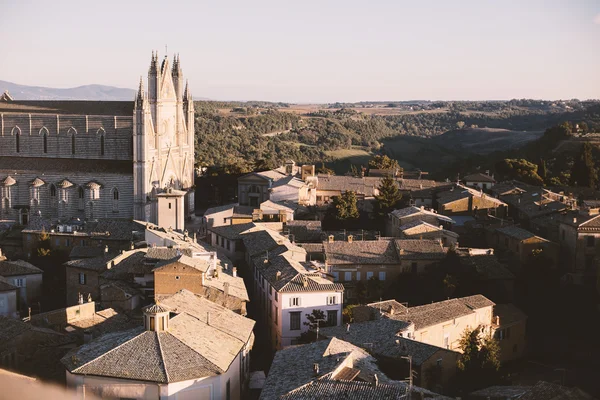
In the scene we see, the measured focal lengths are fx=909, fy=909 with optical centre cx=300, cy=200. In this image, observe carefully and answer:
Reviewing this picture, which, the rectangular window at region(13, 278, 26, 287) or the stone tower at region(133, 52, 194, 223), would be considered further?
the stone tower at region(133, 52, 194, 223)

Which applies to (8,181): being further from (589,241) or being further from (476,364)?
(476,364)

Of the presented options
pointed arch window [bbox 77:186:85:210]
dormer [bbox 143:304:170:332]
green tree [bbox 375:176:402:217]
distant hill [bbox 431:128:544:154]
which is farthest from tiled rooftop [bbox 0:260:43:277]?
distant hill [bbox 431:128:544:154]

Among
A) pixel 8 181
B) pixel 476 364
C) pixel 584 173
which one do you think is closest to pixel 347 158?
pixel 584 173

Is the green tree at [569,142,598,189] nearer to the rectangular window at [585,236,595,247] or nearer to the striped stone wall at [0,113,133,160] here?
the rectangular window at [585,236,595,247]

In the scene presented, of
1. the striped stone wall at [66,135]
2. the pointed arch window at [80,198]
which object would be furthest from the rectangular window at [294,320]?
the striped stone wall at [66,135]

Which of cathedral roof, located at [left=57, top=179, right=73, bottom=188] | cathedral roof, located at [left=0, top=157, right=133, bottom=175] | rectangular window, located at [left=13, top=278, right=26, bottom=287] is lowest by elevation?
rectangular window, located at [left=13, top=278, right=26, bottom=287]

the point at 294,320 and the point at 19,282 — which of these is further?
the point at 19,282

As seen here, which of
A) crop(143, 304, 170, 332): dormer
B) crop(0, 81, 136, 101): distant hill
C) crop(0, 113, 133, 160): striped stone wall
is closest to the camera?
crop(143, 304, 170, 332): dormer
